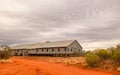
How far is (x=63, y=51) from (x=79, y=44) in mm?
7320

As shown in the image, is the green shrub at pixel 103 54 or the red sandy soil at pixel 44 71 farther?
the green shrub at pixel 103 54

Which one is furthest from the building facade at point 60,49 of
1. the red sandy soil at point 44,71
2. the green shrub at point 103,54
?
the red sandy soil at point 44,71

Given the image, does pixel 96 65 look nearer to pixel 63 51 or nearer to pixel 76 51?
pixel 63 51

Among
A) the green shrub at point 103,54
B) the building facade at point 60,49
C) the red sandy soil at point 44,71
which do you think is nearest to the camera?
the red sandy soil at point 44,71

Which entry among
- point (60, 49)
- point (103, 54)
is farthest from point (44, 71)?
point (60, 49)

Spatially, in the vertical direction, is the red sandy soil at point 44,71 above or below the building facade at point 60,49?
below

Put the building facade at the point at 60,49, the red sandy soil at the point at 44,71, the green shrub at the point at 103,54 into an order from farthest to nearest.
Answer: the building facade at the point at 60,49 < the green shrub at the point at 103,54 < the red sandy soil at the point at 44,71

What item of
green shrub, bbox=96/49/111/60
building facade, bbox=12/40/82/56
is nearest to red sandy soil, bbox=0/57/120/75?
green shrub, bbox=96/49/111/60

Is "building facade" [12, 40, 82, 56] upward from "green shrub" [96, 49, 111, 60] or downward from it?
upward

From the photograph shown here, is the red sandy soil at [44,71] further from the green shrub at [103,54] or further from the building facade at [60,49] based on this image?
the building facade at [60,49]

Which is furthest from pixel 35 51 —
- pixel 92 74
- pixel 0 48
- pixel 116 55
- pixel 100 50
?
pixel 92 74

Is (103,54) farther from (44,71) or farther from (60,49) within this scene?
(60,49)

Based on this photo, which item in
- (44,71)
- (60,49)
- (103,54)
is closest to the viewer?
(44,71)

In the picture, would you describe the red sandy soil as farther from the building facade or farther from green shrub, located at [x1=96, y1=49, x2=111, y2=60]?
the building facade
